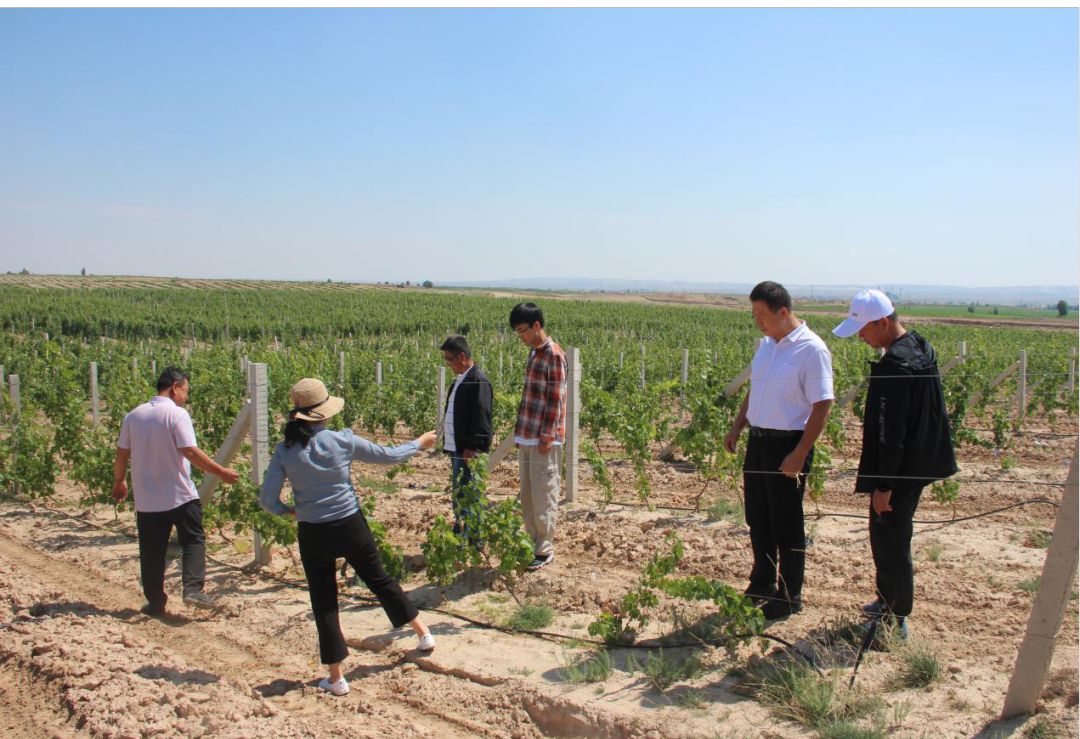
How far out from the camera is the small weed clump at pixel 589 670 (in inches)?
145

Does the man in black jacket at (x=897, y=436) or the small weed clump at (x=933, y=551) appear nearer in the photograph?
the man in black jacket at (x=897, y=436)

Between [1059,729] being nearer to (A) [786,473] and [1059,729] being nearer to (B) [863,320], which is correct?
(A) [786,473]

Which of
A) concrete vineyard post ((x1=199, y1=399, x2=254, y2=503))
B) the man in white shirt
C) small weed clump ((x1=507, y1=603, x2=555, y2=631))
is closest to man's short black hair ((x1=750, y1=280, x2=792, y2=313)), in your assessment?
the man in white shirt

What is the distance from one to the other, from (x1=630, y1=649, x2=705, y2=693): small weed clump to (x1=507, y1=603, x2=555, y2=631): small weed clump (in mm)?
729

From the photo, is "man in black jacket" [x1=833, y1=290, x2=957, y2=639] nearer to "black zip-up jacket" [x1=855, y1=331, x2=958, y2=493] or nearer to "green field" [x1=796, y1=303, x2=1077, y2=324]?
"black zip-up jacket" [x1=855, y1=331, x2=958, y2=493]

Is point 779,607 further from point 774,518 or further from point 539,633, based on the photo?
point 539,633

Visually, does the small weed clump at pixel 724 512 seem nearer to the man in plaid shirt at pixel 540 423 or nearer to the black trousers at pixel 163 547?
the man in plaid shirt at pixel 540 423

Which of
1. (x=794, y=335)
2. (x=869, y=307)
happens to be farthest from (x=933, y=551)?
(x=869, y=307)

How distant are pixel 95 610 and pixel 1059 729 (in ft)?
16.1

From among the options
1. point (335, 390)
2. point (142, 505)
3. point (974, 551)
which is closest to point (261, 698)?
point (142, 505)

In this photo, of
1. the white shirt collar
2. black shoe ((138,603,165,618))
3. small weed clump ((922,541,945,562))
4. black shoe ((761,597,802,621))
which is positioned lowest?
black shoe ((138,603,165,618))

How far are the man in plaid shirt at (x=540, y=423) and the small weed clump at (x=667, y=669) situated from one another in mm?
1496

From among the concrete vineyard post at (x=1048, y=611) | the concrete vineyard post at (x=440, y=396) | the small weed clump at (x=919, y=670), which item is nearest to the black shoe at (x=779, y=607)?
the small weed clump at (x=919, y=670)

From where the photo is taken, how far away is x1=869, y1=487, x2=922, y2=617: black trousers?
3668mm
